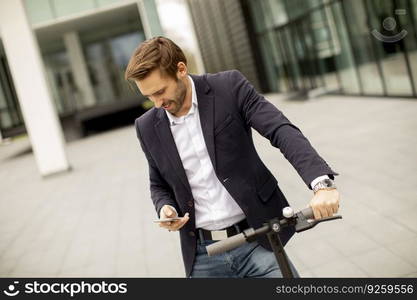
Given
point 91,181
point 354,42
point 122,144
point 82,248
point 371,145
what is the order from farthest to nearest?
point 122,144, point 354,42, point 91,181, point 371,145, point 82,248

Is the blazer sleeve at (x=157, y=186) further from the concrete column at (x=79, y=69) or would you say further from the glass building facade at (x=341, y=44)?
the concrete column at (x=79, y=69)

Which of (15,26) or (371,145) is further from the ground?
(15,26)

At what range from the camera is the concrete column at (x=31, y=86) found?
12.8m

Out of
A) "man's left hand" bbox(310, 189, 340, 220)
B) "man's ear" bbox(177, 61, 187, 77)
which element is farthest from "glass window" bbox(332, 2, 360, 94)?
"man's left hand" bbox(310, 189, 340, 220)

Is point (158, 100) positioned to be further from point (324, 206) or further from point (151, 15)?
point (151, 15)

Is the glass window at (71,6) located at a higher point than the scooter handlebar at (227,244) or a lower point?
higher

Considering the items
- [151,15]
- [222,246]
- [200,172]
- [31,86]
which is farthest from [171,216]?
[151,15]

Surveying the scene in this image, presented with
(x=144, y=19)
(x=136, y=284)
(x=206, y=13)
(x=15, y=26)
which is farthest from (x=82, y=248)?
(x=206, y=13)

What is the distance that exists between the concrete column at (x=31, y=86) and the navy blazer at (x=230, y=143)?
1152 cm

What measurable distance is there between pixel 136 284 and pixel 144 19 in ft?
59.0

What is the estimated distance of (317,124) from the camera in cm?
1138

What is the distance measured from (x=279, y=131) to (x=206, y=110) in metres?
0.32

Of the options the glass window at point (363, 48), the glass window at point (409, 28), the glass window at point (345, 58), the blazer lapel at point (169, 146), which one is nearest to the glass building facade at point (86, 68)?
the glass window at point (345, 58)

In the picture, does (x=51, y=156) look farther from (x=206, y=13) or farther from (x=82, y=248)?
(x=206, y=13)
